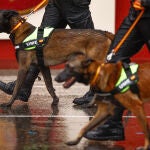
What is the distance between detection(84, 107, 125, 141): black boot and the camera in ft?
21.6

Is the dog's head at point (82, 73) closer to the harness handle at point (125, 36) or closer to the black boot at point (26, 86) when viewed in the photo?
the harness handle at point (125, 36)

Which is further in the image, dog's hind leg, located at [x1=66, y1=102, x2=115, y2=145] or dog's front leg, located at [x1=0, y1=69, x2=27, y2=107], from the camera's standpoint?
dog's front leg, located at [x1=0, y1=69, x2=27, y2=107]

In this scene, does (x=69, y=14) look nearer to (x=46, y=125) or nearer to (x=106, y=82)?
(x=46, y=125)

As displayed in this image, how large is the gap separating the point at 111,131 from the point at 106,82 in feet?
3.00

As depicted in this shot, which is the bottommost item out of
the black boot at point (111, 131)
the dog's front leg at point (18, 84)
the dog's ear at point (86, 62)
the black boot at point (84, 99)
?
the black boot at point (84, 99)

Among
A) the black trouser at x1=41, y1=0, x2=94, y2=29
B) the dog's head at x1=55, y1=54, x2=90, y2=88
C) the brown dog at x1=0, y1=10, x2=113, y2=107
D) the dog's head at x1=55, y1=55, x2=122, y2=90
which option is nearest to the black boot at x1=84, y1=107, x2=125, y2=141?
the dog's head at x1=55, y1=55, x2=122, y2=90

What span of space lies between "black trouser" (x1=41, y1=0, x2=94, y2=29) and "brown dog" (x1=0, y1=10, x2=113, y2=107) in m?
0.39

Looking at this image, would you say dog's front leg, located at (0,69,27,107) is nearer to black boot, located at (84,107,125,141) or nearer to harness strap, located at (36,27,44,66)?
harness strap, located at (36,27,44,66)

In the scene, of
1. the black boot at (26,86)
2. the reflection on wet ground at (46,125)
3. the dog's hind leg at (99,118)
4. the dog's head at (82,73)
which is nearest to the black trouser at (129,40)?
the dog's hind leg at (99,118)

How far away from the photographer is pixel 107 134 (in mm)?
6621

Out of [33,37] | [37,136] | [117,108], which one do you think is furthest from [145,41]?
[33,37]

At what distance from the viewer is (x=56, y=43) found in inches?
Result: 330

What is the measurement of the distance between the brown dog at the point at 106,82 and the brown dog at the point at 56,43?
2.15m

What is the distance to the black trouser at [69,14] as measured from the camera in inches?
342
